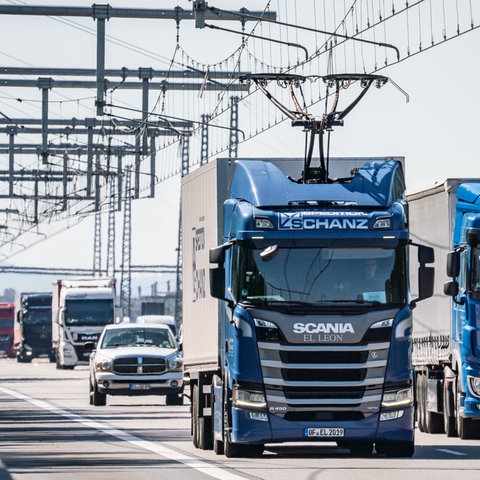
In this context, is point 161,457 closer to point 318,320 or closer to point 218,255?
point 218,255

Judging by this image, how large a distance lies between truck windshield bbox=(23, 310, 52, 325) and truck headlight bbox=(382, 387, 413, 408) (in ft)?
241

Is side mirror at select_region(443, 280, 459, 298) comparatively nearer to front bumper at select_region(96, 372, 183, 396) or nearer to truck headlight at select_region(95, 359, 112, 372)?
front bumper at select_region(96, 372, 183, 396)

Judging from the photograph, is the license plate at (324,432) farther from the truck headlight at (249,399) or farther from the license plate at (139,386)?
the license plate at (139,386)

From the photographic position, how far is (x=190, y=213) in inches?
941

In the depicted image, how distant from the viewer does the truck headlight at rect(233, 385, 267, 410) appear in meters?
19.6

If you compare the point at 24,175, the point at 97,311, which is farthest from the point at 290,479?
the point at 24,175

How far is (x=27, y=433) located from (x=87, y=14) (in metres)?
18.5

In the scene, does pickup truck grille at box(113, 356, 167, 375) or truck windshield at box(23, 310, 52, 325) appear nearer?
pickup truck grille at box(113, 356, 167, 375)

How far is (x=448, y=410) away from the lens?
2514cm

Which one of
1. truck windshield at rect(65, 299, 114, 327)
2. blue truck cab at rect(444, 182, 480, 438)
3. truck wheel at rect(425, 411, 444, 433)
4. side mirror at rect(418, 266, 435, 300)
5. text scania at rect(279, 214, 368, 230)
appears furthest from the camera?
truck windshield at rect(65, 299, 114, 327)

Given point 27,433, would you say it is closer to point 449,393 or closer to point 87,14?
point 449,393

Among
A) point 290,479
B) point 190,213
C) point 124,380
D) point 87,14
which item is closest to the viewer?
point 290,479

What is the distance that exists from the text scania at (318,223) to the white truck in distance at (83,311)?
164 feet

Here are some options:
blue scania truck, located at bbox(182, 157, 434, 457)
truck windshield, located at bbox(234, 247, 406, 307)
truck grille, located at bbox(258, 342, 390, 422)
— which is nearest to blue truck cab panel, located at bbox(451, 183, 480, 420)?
blue scania truck, located at bbox(182, 157, 434, 457)
